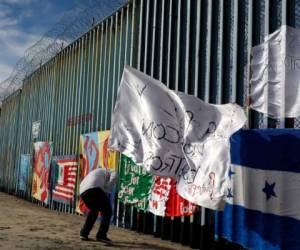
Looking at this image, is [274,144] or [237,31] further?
[237,31]

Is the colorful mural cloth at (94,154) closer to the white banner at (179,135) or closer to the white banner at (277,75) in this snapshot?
the white banner at (179,135)

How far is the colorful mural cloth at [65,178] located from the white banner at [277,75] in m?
8.20

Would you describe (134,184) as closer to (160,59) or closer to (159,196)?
(159,196)

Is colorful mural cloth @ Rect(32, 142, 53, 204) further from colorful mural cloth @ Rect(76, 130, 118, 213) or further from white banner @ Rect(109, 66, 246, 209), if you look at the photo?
white banner @ Rect(109, 66, 246, 209)

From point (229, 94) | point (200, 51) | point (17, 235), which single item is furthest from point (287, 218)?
point (17, 235)

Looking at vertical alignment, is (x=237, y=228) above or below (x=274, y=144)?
below

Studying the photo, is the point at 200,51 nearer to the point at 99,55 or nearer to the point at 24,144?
the point at 99,55

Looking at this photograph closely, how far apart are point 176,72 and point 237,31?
1.90 metres

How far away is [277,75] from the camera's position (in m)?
6.34

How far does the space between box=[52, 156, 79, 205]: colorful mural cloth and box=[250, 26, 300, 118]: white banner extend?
26.9 feet

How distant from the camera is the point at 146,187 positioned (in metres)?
A: 9.73

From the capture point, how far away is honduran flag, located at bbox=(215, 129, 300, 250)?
5.71 m

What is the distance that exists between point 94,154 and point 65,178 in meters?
2.50

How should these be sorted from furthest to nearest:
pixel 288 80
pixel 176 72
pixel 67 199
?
pixel 67 199 < pixel 176 72 < pixel 288 80
